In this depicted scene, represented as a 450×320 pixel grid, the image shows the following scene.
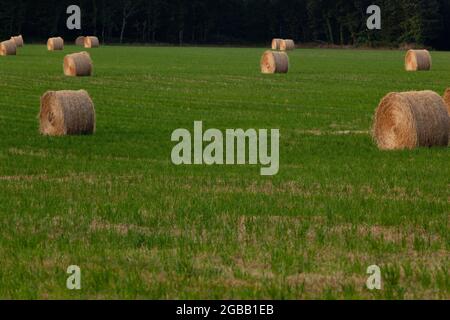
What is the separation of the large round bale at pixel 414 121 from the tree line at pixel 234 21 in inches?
4242

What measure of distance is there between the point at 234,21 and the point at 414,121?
135411 millimetres

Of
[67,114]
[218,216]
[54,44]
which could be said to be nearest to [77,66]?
[67,114]

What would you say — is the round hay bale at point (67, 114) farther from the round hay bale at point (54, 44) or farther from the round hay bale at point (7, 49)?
the round hay bale at point (54, 44)

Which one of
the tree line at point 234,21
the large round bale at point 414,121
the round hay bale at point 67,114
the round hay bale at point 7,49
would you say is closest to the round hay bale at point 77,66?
the round hay bale at point 67,114

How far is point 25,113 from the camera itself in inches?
1233

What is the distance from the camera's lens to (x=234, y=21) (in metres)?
156

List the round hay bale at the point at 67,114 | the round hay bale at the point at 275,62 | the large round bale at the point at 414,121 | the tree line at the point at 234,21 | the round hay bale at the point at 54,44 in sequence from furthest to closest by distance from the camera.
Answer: the tree line at the point at 234,21 → the round hay bale at the point at 54,44 → the round hay bale at the point at 275,62 → the round hay bale at the point at 67,114 → the large round bale at the point at 414,121

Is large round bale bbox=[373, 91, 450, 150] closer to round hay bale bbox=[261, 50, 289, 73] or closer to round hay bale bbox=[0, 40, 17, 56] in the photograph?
round hay bale bbox=[261, 50, 289, 73]

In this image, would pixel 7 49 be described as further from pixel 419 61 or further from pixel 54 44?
pixel 419 61

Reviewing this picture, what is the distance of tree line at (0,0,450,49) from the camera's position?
131000mm

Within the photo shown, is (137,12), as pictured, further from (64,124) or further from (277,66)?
(64,124)

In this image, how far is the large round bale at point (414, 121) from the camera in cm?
2217

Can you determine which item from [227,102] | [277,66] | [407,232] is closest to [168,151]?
[407,232]
